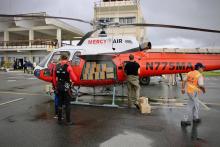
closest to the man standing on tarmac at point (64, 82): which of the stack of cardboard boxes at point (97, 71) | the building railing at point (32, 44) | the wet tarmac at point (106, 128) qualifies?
the wet tarmac at point (106, 128)

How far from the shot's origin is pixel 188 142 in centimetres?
516

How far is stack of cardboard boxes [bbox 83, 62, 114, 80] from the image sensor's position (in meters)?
9.66

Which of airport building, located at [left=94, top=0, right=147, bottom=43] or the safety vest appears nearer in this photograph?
the safety vest

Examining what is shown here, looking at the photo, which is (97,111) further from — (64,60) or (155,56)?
(155,56)

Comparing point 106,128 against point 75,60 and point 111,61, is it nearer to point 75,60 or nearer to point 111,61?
point 111,61

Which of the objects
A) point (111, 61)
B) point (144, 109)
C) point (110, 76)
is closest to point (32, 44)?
point (111, 61)

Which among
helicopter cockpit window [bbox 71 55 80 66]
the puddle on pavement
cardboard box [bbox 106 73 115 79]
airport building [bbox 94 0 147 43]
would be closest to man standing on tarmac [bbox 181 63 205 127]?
cardboard box [bbox 106 73 115 79]

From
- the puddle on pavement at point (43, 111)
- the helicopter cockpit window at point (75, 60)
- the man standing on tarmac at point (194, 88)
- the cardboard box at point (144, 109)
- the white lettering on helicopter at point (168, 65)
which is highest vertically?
the helicopter cockpit window at point (75, 60)

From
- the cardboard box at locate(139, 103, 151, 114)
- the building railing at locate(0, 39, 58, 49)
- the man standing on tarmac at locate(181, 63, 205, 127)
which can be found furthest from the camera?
the building railing at locate(0, 39, 58, 49)

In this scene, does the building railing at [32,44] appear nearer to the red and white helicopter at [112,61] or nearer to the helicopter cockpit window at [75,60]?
the red and white helicopter at [112,61]

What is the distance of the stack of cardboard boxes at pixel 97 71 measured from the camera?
9.66 meters

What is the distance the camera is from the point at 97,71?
382 inches

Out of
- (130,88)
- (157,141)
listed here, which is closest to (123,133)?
(157,141)

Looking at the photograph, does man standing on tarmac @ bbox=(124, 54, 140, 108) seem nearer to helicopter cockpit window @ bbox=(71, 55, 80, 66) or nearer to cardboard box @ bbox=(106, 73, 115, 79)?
cardboard box @ bbox=(106, 73, 115, 79)
